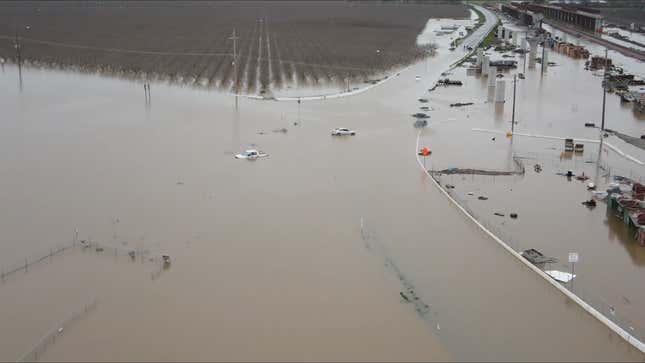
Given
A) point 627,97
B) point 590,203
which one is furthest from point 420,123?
point 627,97

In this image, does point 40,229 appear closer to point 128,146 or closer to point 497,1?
point 128,146

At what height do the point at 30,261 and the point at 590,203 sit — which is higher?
the point at 590,203

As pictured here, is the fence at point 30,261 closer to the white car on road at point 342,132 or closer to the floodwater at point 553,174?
the floodwater at point 553,174

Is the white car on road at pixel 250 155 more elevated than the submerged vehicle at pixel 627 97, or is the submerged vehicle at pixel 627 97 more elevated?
the submerged vehicle at pixel 627 97

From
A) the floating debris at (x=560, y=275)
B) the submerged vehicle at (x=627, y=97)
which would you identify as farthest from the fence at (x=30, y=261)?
the submerged vehicle at (x=627, y=97)

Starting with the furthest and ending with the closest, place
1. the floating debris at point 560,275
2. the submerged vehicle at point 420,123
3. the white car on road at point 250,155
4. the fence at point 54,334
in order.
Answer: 1. the submerged vehicle at point 420,123
2. the white car on road at point 250,155
3. the floating debris at point 560,275
4. the fence at point 54,334

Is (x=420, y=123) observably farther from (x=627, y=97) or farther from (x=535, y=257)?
(x=535, y=257)

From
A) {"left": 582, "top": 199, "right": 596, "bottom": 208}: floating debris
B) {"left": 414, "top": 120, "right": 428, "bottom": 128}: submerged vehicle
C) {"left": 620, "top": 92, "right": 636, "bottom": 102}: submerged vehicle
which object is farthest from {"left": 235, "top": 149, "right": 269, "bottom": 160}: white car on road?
{"left": 620, "top": 92, "right": 636, "bottom": 102}: submerged vehicle

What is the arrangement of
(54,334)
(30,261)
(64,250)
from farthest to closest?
(64,250)
(30,261)
(54,334)
